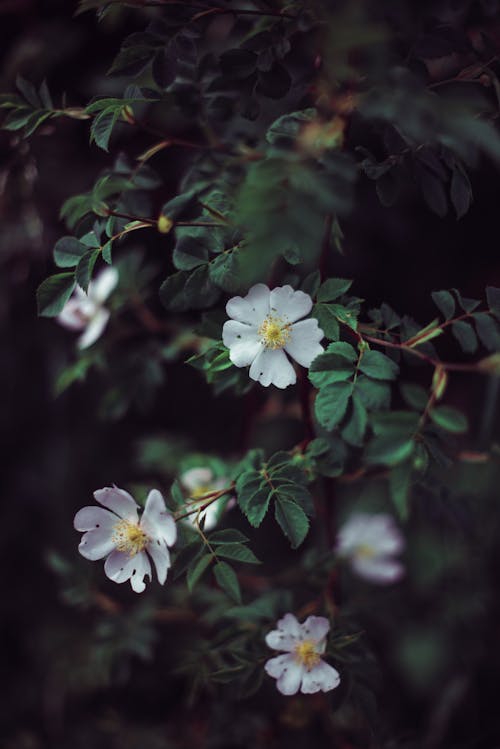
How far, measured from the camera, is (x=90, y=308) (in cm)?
131

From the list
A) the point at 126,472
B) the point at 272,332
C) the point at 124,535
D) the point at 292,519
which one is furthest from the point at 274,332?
the point at 126,472

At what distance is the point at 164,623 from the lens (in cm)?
193

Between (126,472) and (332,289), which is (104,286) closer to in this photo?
(332,289)

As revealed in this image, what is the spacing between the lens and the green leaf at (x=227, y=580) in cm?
85

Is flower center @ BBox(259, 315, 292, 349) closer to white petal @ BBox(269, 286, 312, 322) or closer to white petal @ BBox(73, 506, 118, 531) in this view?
white petal @ BBox(269, 286, 312, 322)

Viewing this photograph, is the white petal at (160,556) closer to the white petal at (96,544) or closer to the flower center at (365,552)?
the white petal at (96,544)

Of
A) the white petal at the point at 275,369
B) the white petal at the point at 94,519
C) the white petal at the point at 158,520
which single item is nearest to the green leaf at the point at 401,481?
the white petal at the point at 275,369

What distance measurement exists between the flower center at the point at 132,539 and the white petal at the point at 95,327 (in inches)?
16.1

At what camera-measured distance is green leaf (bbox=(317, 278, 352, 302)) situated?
Answer: 83 cm

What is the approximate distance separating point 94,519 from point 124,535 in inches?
2.0

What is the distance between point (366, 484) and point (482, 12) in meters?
1.35

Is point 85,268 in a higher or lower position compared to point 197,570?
higher

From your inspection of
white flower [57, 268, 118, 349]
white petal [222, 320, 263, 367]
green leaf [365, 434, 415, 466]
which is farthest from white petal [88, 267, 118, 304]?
green leaf [365, 434, 415, 466]

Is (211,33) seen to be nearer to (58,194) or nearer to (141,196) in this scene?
(58,194)
